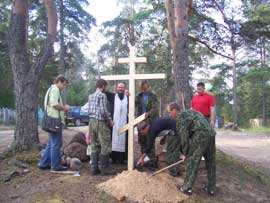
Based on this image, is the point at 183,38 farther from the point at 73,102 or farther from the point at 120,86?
the point at 73,102

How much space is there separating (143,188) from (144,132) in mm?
1473

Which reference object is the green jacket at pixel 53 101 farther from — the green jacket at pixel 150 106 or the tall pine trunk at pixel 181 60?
the tall pine trunk at pixel 181 60

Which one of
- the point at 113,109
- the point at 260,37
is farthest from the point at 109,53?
the point at 113,109

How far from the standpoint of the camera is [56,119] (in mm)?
7562

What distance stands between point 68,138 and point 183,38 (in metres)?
3.77

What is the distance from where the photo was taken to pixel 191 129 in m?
6.56

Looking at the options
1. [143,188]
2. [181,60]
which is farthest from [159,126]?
[181,60]

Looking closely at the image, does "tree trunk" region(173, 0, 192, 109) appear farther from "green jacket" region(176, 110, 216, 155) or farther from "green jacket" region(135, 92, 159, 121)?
"green jacket" region(176, 110, 216, 155)

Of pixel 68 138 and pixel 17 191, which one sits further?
pixel 68 138

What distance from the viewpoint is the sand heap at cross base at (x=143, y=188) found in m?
6.25

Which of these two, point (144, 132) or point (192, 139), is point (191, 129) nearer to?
point (192, 139)

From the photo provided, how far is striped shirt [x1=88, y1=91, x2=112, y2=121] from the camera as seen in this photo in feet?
23.7

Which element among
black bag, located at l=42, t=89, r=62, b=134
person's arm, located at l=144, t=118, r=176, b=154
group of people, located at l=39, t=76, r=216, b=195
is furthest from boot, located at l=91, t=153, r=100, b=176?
person's arm, located at l=144, t=118, r=176, b=154

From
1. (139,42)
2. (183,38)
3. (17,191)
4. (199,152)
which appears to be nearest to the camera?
(199,152)
